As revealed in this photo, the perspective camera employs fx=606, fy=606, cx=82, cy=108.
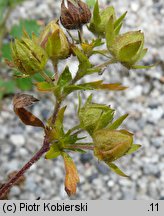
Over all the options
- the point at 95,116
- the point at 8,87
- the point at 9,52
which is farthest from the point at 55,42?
the point at 8,87

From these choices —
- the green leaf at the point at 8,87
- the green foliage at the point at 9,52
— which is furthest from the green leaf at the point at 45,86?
the green leaf at the point at 8,87

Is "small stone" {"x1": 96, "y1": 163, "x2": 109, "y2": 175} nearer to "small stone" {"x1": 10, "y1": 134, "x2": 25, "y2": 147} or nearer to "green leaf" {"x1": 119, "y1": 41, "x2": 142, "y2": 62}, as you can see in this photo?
"small stone" {"x1": 10, "y1": 134, "x2": 25, "y2": 147}

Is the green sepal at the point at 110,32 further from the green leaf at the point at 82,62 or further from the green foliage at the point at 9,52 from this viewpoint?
the green foliage at the point at 9,52

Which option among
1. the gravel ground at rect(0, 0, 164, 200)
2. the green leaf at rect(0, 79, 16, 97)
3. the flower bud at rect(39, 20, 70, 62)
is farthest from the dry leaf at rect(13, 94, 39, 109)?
the green leaf at rect(0, 79, 16, 97)

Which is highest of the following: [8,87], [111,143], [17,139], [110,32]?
[8,87]

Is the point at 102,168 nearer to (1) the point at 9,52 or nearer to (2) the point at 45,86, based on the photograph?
(1) the point at 9,52

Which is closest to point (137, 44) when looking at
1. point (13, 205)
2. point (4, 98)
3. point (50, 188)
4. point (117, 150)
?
point (117, 150)
